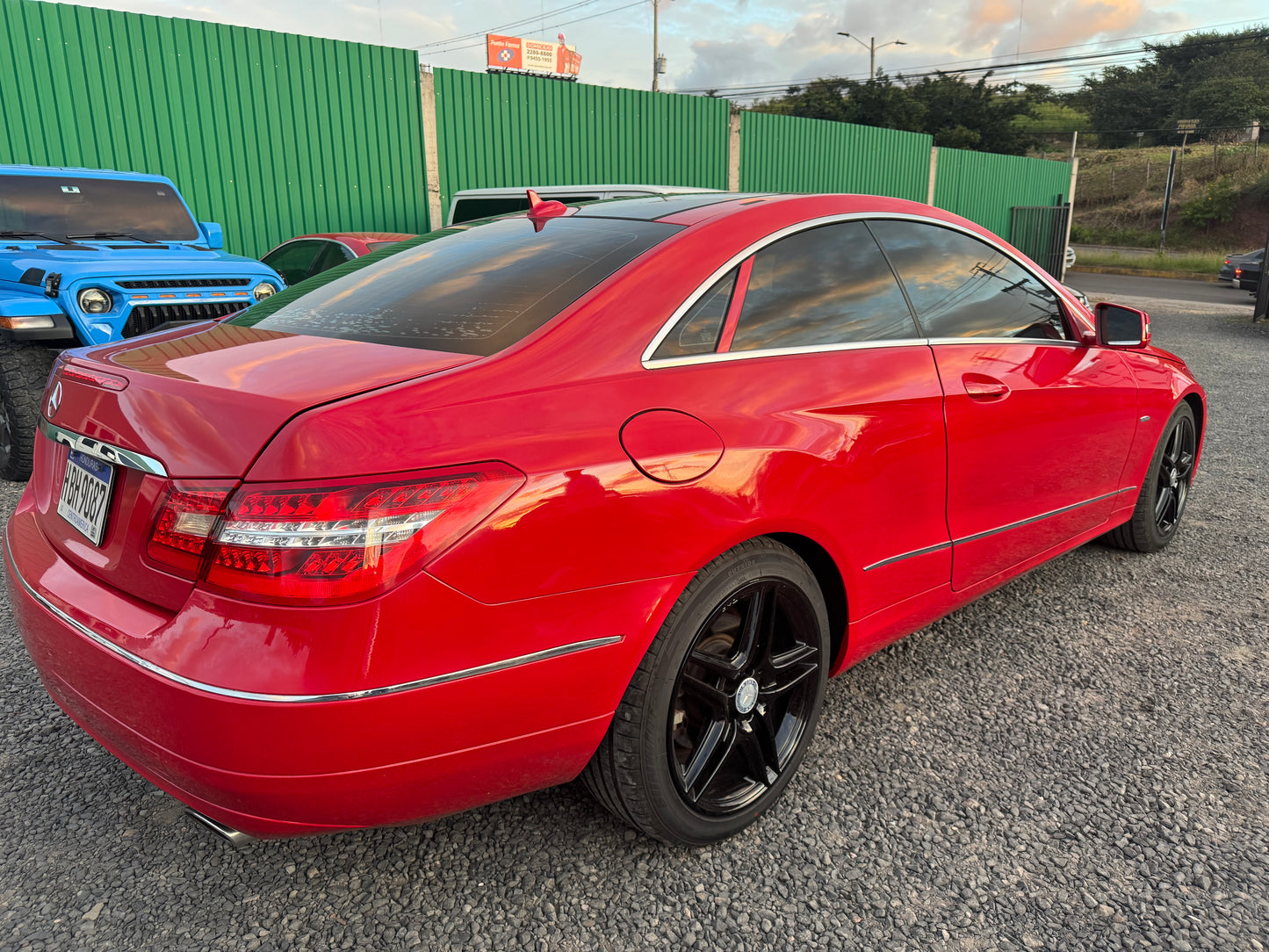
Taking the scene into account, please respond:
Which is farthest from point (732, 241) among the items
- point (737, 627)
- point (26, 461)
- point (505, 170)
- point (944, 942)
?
point (505, 170)

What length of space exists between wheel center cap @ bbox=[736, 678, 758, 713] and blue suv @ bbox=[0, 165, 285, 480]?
15.5 ft

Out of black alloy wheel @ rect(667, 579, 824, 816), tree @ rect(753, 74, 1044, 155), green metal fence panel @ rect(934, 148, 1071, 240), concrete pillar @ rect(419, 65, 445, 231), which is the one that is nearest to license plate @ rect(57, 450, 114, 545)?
black alloy wheel @ rect(667, 579, 824, 816)

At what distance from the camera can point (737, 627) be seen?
84.4 inches

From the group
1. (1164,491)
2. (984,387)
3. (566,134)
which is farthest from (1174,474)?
(566,134)

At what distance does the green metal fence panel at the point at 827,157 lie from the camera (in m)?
15.4

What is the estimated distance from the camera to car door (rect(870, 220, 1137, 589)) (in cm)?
262

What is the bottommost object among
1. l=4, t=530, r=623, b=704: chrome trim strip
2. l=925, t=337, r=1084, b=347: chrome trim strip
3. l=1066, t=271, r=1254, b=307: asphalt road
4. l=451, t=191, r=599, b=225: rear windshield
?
l=1066, t=271, r=1254, b=307: asphalt road

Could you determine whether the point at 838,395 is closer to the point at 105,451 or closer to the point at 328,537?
the point at 328,537

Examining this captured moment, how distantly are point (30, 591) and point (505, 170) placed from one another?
35.6 ft

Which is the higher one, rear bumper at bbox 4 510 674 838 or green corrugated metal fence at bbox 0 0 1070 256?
green corrugated metal fence at bbox 0 0 1070 256

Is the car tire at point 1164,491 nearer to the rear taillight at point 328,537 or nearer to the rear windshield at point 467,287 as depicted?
the rear windshield at point 467,287

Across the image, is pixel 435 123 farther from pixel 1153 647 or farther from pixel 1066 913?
pixel 1066 913

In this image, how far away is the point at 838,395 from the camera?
2209mm

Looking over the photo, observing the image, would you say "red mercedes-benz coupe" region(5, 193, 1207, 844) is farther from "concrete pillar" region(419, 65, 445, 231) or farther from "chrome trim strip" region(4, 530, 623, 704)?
"concrete pillar" region(419, 65, 445, 231)
